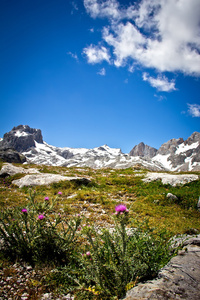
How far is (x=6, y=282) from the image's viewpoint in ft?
10.0

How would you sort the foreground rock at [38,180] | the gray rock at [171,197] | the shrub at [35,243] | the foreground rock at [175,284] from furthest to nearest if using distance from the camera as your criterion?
the foreground rock at [38,180] → the gray rock at [171,197] → the shrub at [35,243] → the foreground rock at [175,284]

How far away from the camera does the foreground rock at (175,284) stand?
82.3 inches

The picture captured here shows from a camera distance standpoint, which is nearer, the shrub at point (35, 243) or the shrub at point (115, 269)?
the shrub at point (115, 269)

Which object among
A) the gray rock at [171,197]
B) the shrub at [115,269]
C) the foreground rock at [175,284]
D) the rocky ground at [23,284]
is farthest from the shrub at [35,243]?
the gray rock at [171,197]

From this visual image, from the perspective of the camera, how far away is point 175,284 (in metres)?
2.30

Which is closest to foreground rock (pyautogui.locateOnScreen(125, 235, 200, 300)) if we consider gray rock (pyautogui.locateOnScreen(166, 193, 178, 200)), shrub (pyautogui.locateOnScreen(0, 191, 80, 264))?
shrub (pyautogui.locateOnScreen(0, 191, 80, 264))

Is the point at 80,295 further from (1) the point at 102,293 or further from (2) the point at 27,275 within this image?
(2) the point at 27,275

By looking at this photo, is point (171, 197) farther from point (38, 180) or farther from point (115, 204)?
point (38, 180)

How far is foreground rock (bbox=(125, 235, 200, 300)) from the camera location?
209 centimetres

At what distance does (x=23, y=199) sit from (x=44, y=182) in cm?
420

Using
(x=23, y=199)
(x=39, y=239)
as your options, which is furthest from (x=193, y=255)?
(x=23, y=199)

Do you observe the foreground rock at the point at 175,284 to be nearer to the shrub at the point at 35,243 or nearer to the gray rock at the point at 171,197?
the shrub at the point at 35,243

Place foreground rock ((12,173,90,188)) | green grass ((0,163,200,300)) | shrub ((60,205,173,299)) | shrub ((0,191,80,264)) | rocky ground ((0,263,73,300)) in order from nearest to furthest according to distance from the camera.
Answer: shrub ((60,205,173,299)), rocky ground ((0,263,73,300)), green grass ((0,163,200,300)), shrub ((0,191,80,264)), foreground rock ((12,173,90,188))

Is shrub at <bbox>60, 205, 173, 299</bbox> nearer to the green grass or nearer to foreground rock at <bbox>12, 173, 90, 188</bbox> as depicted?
the green grass
